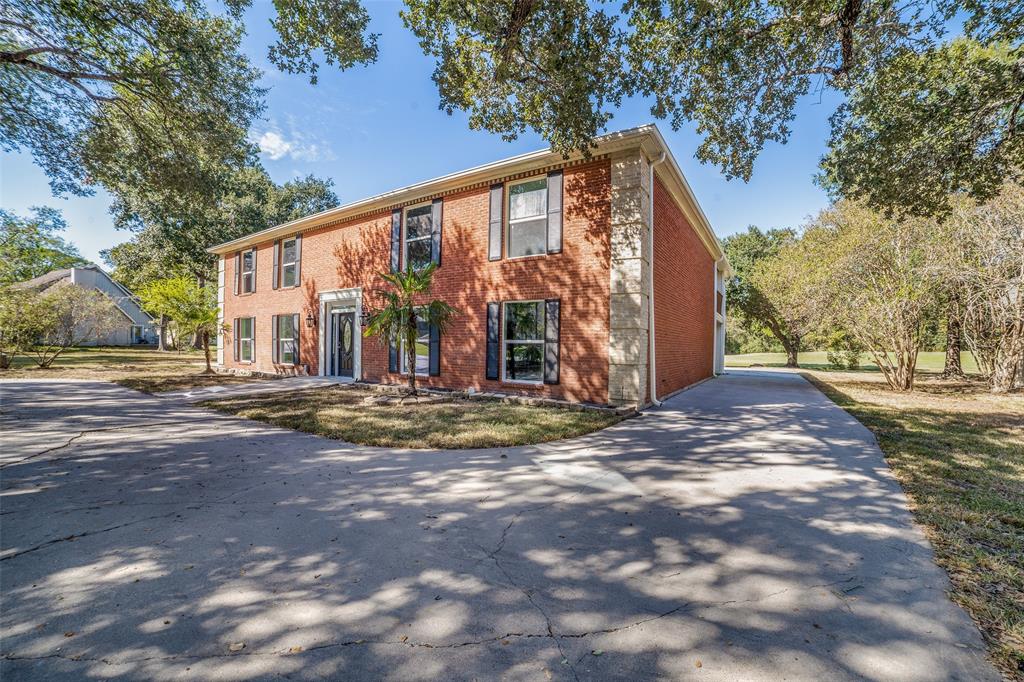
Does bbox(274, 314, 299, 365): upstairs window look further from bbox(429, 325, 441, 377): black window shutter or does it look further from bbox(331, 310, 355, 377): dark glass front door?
bbox(429, 325, 441, 377): black window shutter

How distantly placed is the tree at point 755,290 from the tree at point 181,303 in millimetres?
25321

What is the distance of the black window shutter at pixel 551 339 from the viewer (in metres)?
8.67

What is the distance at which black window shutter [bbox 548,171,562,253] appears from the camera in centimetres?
877

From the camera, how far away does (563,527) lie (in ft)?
10.0

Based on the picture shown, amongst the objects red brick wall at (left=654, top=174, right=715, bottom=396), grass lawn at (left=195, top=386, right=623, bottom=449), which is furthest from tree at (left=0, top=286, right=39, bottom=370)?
red brick wall at (left=654, top=174, right=715, bottom=396)

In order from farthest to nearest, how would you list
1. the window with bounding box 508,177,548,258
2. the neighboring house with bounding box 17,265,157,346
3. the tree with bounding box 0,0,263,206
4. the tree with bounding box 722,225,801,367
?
the neighboring house with bounding box 17,265,157,346, the tree with bounding box 722,225,801,367, the window with bounding box 508,177,548,258, the tree with bounding box 0,0,263,206

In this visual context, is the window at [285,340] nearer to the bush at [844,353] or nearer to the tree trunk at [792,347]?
the bush at [844,353]

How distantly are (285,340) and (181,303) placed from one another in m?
3.20

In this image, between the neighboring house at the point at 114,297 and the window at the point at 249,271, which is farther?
the neighboring house at the point at 114,297

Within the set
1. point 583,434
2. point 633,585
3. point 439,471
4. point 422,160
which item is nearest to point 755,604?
point 633,585

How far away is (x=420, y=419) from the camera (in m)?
6.88

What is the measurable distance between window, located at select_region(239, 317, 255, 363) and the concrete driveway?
12.0m

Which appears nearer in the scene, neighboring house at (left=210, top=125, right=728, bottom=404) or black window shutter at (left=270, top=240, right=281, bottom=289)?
neighboring house at (left=210, top=125, right=728, bottom=404)

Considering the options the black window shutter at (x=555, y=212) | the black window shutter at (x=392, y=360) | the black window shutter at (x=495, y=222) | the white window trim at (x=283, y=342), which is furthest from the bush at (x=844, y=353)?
the white window trim at (x=283, y=342)
